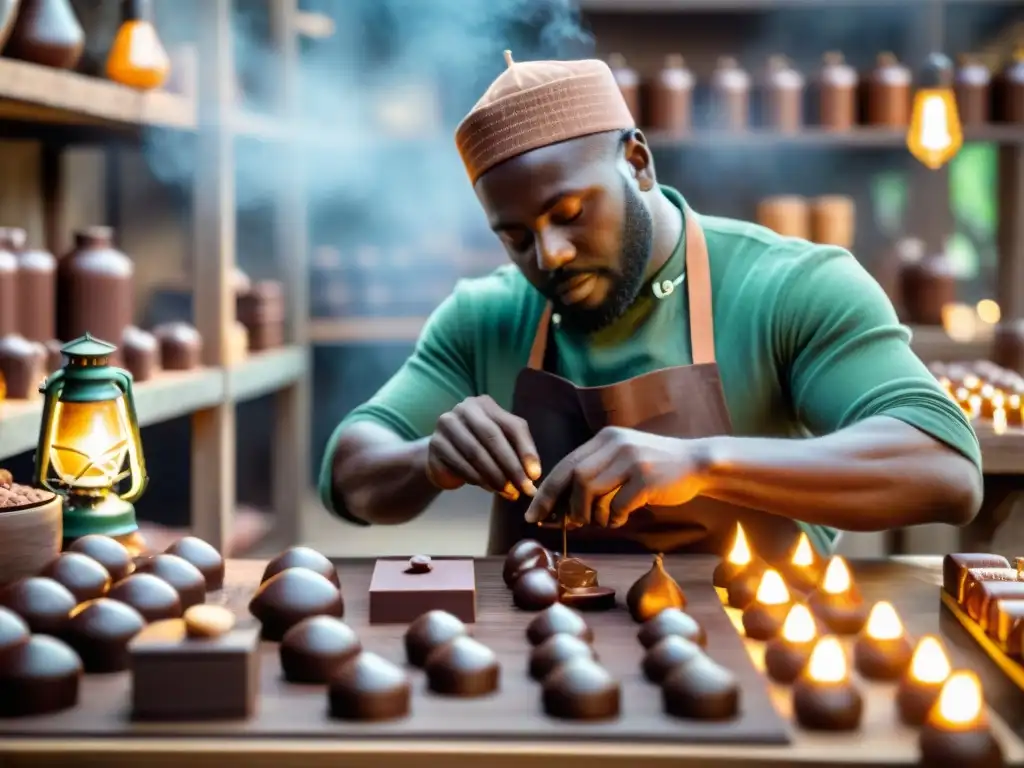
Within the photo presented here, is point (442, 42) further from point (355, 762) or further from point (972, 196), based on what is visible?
point (355, 762)

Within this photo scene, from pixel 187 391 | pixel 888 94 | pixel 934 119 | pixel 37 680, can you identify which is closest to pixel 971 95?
pixel 888 94

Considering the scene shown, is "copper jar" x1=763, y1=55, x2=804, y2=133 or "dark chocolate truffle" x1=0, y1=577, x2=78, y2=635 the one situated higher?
"copper jar" x1=763, y1=55, x2=804, y2=133

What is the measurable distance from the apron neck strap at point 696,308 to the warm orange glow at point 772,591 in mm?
800

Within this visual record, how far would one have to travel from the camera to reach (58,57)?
122 inches

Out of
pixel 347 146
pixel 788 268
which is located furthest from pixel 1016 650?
pixel 347 146

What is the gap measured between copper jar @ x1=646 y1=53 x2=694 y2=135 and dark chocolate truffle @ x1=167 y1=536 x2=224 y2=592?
359cm

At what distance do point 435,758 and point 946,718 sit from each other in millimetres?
492

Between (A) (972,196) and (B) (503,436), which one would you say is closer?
(B) (503,436)

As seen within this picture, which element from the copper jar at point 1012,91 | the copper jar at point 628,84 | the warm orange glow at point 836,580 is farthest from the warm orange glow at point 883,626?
the copper jar at point 1012,91

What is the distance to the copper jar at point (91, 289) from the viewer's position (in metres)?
3.46

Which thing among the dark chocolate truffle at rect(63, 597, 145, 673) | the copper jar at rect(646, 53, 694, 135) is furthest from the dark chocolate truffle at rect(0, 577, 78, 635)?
the copper jar at rect(646, 53, 694, 135)

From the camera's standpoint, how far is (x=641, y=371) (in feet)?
8.22

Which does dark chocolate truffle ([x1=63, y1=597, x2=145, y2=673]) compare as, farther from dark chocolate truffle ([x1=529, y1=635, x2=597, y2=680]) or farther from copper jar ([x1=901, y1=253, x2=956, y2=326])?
copper jar ([x1=901, y1=253, x2=956, y2=326])

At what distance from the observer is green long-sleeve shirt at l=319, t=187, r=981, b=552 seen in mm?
2248
